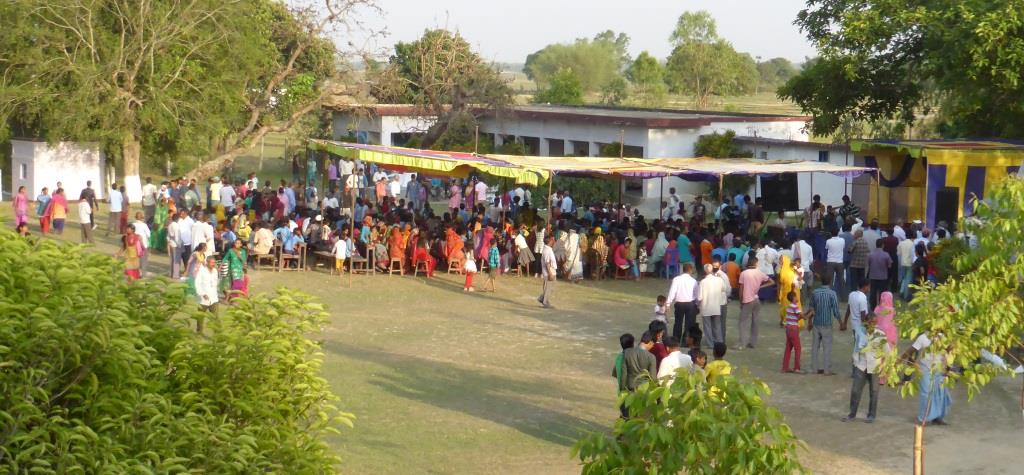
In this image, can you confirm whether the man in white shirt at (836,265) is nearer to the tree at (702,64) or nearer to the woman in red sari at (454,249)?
the woman in red sari at (454,249)

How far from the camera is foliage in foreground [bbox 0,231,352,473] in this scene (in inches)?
217

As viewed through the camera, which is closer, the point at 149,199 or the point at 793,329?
the point at 793,329

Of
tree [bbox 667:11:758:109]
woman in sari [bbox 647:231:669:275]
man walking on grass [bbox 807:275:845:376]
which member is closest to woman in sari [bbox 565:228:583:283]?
woman in sari [bbox 647:231:669:275]

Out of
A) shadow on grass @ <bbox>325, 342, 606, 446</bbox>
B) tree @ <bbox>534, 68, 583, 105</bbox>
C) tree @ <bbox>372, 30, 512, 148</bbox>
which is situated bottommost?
shadow on grass @ <bbox>325, 342, 606, 446</bbox>

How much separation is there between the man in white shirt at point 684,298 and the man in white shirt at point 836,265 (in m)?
3.92

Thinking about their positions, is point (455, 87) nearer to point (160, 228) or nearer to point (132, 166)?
point (132, 166)

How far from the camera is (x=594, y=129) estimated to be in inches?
1439

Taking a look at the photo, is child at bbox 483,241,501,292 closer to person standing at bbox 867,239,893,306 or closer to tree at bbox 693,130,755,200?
person standing at bbox 867,239,893,306

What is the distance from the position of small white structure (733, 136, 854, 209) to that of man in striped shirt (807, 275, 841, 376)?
16.8 m

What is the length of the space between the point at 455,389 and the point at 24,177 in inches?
839

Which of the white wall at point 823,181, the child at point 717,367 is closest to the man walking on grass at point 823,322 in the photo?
the child at point 717,367

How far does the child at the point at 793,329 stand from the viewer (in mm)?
14227

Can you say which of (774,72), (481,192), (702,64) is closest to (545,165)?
(481,192)

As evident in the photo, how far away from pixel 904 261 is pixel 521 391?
819 cm
